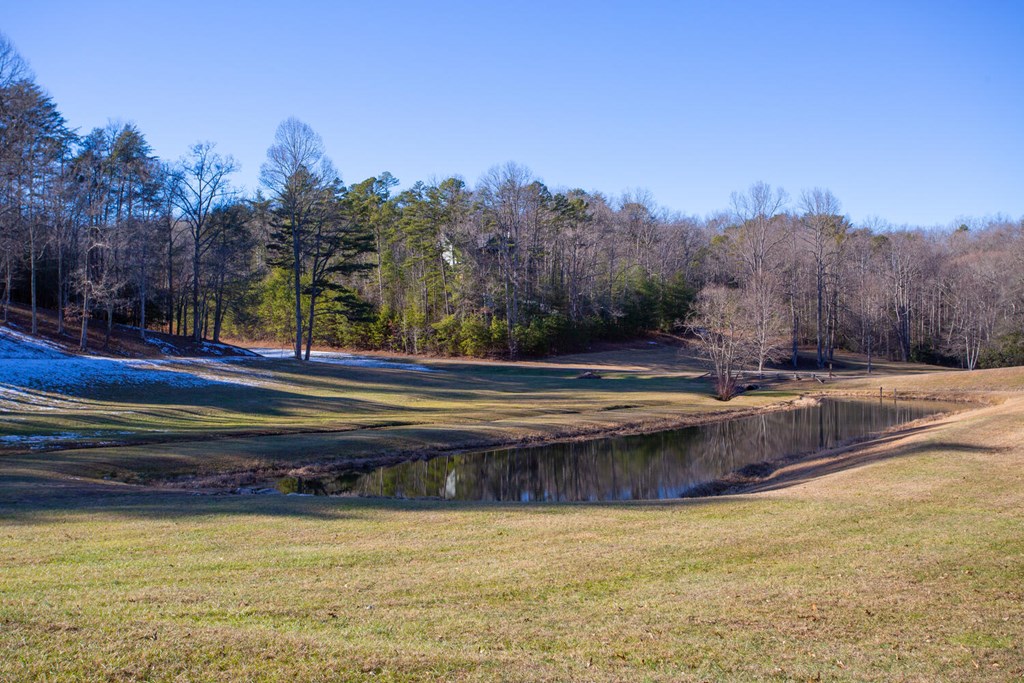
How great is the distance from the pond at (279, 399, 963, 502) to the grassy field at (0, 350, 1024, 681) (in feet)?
16.1

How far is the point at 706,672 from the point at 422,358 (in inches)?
2486

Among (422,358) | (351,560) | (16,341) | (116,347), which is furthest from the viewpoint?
(422,358)

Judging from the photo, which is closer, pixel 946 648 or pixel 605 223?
pixel 946 648

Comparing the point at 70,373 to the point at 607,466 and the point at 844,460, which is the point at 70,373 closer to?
the point at 607,466

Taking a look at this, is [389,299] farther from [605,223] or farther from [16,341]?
[16,341]

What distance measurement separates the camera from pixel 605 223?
90.2 metres

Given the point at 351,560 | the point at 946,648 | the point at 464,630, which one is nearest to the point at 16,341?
the point at 351,560

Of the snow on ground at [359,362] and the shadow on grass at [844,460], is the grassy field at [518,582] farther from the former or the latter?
the snow on ground at [359,362]

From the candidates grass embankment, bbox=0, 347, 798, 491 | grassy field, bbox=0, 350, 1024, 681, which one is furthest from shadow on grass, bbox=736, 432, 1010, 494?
grass embankment, bbox=0, 347, 798, 491

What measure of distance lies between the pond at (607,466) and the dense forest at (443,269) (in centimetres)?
1421

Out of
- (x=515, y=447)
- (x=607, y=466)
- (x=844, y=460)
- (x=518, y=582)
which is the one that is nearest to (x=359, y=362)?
(x=515, y=447)

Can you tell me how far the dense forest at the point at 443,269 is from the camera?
5047 cm

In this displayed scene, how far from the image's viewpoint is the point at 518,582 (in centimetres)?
949

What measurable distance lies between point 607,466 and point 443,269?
167ft
